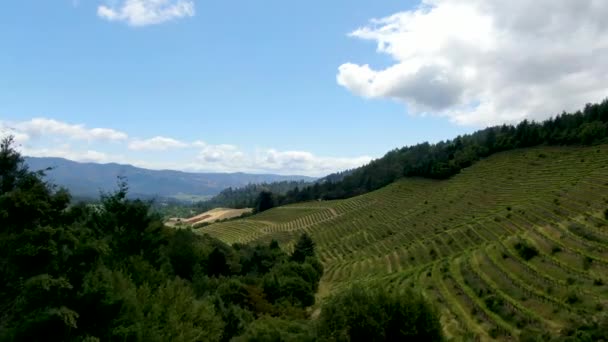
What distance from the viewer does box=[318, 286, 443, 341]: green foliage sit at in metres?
22.9

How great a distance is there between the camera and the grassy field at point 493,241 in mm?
30578

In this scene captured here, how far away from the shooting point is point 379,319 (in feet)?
76.4

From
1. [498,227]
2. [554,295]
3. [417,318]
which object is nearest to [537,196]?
[498,227]

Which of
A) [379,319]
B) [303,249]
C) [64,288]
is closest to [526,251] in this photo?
[379,319]

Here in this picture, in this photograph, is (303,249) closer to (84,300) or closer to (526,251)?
(526,251)

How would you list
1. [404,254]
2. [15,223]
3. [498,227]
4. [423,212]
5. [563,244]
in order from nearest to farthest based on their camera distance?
[15,223], [563,244], [498,227], [404,254], [423,212]

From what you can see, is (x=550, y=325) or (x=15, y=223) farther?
(x=550, y=325)

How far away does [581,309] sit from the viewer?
26.7 meters

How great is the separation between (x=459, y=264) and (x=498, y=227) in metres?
14.3

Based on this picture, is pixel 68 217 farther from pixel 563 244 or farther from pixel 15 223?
pixel 563 244

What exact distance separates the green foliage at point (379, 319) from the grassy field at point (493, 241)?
14.9ft

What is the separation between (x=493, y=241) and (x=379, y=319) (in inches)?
1244

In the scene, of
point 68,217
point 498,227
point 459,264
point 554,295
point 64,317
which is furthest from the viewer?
point 498,227

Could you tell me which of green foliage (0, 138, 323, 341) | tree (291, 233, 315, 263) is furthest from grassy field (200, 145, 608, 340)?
green foliage (0, 138, 323, 341)
